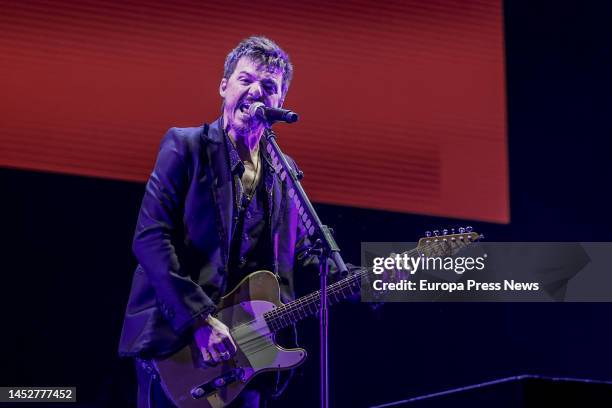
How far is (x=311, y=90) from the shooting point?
13.0ft

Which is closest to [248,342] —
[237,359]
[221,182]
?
[237,359]

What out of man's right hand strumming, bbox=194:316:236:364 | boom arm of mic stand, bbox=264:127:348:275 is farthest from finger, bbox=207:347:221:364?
boom arm of mic stand, bbox=264:127:348:275

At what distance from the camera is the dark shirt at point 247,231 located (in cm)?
288

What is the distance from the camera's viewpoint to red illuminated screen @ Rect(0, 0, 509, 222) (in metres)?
3.83

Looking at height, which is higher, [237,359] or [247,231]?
[247,231]

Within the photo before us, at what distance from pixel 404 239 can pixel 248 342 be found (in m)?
1.43

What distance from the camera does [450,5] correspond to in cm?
412

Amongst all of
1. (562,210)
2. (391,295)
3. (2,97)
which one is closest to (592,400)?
(391,295)

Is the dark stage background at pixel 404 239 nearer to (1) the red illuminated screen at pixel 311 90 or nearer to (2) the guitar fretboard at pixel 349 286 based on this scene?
(1) the red illuminated screen at pixel 311 90

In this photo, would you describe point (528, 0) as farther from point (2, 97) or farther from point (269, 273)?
point (2, 97)

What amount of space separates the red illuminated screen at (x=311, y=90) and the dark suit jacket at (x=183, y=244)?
1.02m

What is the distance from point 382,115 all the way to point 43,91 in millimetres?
1768

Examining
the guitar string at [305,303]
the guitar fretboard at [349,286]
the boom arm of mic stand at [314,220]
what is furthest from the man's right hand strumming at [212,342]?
the boom arm of mic stand at [314,220]

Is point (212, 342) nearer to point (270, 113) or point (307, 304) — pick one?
point (307, 304)
